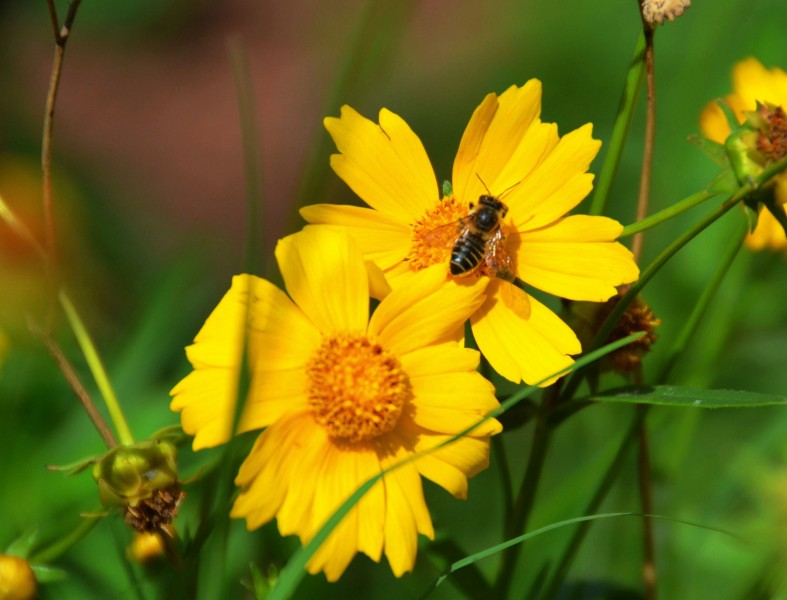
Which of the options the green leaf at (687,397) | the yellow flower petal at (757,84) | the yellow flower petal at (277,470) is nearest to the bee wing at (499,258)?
the green leaf at (687,397)

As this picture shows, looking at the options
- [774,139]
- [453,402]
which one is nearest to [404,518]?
[453,402]

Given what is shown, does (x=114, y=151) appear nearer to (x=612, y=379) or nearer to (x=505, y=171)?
(x=612, y=379)

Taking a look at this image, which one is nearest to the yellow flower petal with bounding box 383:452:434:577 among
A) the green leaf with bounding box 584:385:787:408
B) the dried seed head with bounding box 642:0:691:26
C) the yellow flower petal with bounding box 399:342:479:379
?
the yellow flower petal with bounding box 399:342:479:379

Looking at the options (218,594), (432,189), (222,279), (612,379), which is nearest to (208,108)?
(222,279)

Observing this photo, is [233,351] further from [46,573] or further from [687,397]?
[687,397]

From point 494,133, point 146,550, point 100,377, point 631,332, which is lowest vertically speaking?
point 146,550

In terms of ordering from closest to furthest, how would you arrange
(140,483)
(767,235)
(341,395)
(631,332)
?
(140,483), (341,395), (631,332), (767,235)

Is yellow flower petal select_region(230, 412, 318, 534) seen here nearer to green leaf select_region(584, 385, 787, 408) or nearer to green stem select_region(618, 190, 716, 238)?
green leaf select_region(584, 385, 787, 408)
